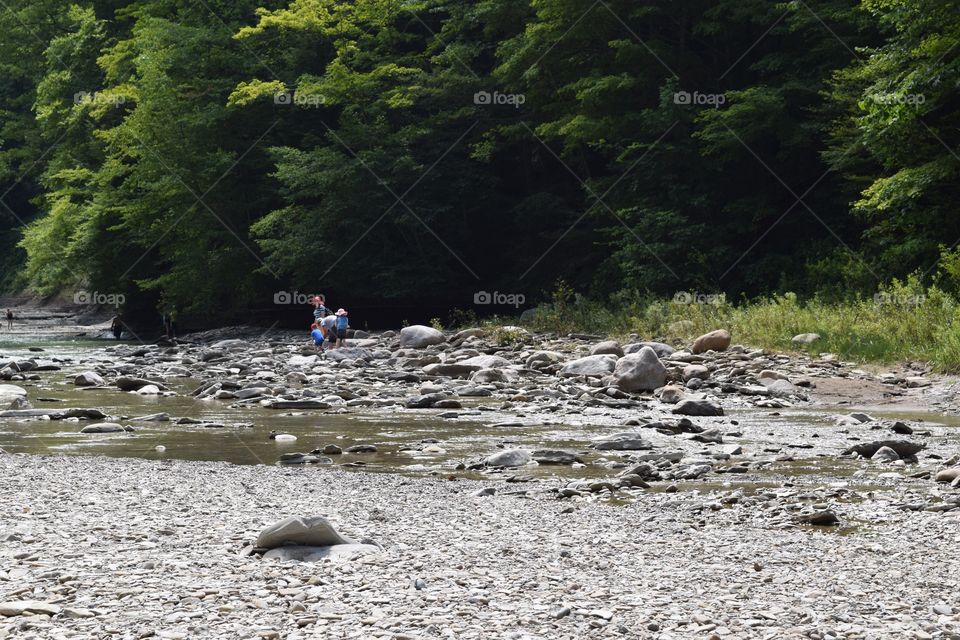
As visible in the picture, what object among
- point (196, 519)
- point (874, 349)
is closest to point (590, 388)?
point (874, 349)

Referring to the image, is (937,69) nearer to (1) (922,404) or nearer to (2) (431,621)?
(1) (922,404)

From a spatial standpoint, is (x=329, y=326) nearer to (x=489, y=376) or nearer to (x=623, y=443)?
(x=489, y=376)

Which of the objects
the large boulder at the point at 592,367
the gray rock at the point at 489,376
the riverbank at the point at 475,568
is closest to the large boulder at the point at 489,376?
the gray rock at the point at 489,376

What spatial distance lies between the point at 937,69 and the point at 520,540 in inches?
623

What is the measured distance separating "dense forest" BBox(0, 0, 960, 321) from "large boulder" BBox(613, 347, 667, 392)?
277 inches

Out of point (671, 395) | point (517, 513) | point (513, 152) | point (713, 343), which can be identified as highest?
point (513, 152)

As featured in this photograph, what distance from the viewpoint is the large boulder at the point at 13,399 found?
13.2 m

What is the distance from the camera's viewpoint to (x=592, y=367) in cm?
1592

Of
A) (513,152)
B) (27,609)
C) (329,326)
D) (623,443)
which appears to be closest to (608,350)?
(329,326)

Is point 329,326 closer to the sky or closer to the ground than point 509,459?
closer to the sky

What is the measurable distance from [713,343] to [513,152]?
16.6 meters

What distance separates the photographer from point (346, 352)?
21.1 m

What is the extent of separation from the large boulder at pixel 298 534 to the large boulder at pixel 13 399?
29.2 ft

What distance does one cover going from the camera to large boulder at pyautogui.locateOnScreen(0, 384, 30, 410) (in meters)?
13.2
